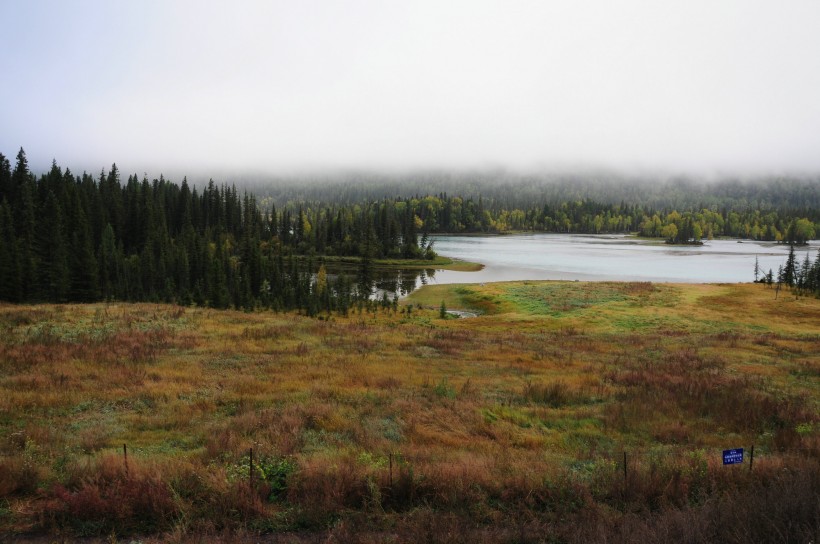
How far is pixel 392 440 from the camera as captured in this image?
1212 centimetres

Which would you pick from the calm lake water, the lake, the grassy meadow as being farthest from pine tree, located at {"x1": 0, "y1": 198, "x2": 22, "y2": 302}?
the lake

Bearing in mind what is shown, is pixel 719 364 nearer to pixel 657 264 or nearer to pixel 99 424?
pixel 99 424

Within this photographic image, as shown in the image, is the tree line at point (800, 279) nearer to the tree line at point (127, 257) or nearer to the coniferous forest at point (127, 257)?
the coniferous forest at point (127, 257)

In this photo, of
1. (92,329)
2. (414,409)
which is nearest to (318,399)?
(414,409)

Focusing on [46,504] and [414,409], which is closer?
[46,504]

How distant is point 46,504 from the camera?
770cm

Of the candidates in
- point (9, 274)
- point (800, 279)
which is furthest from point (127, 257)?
point (800, 279)

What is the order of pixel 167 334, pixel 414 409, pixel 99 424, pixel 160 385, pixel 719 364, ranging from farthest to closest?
1. pixel 167 334
2. pixel 719 364
3. pixel 160 385
4. pixel 414 409
5. pixel 99 424

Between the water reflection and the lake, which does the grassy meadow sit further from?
the lake

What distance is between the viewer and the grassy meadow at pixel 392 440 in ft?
24.6

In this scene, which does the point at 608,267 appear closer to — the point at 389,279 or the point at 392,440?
the point at 389,279

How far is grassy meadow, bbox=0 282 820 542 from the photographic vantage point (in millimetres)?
7508

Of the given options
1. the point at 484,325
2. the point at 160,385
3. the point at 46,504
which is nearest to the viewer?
the point at 46,504

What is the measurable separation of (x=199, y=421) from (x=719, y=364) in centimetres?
2605
